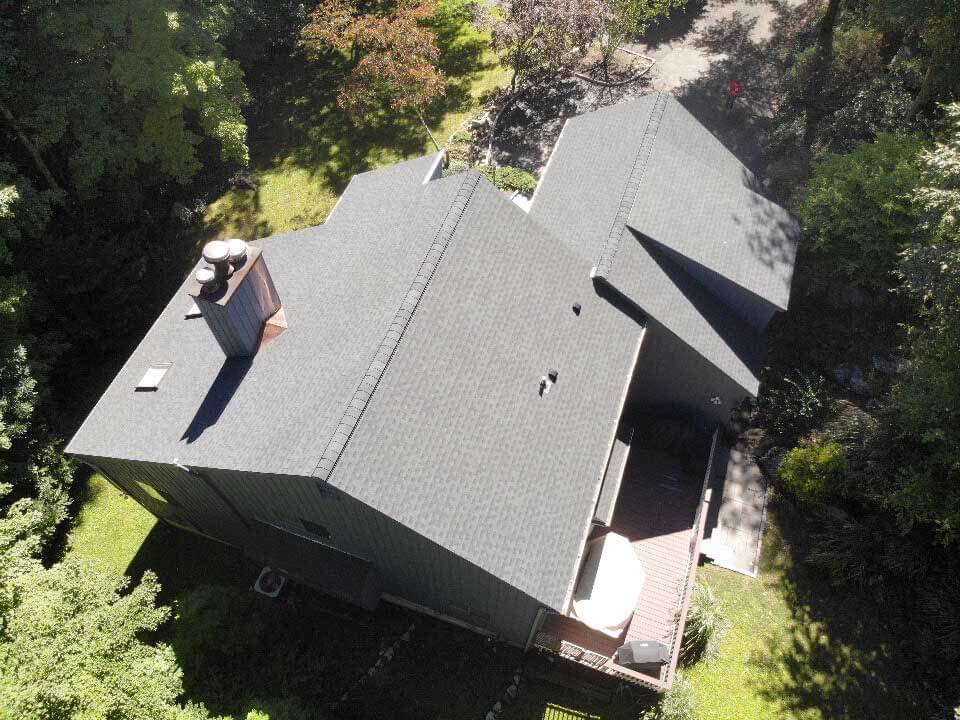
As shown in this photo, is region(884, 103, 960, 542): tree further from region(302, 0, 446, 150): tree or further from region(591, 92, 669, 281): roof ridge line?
region(302, 0, 446, 150): tree

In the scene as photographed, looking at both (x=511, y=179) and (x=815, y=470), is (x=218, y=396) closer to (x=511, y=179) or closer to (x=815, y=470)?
(x=511, y=179)

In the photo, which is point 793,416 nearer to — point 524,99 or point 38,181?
point 524,99

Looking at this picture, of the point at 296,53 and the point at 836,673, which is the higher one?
the point at 296,53

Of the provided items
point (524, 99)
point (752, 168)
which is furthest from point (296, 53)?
point (752, 168)

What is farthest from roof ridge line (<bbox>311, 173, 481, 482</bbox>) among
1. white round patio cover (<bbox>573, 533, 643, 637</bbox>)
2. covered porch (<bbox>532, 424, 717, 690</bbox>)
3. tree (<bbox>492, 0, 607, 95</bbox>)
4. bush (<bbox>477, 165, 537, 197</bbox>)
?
tree (<bbox>492, 0, 607, 95</bbox>)

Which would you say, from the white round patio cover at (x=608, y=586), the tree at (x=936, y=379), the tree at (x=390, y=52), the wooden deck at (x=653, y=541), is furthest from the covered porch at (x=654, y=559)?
the tree at (x=390, y=52)
